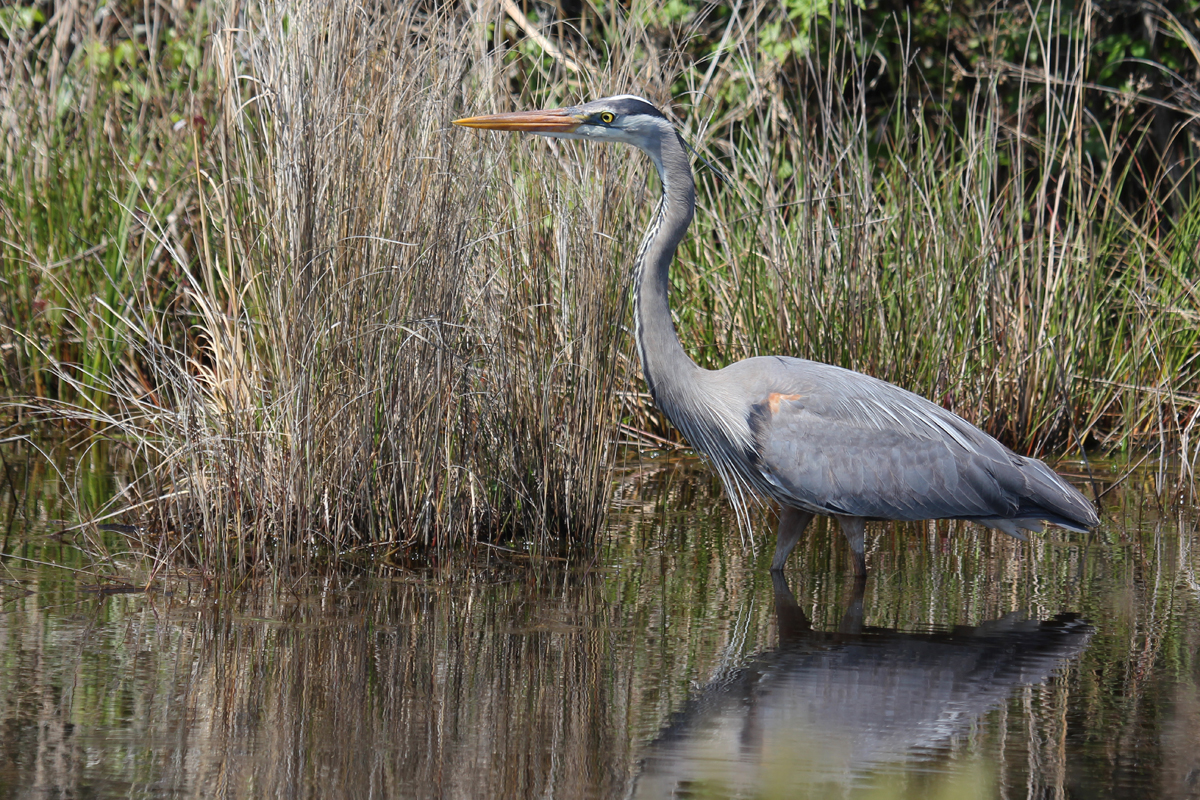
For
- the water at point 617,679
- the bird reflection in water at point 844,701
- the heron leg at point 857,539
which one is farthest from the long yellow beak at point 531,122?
the bird reflection in water at point 844,701

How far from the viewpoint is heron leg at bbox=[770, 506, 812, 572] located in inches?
210

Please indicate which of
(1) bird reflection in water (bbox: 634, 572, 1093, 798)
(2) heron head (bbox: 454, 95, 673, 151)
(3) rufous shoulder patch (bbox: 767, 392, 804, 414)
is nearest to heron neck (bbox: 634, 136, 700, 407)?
(2) heron head (bbox: 454, 95, 673, 151)

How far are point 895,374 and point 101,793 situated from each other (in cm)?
493

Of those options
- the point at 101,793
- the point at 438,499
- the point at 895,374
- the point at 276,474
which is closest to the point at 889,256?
the point at 895,374

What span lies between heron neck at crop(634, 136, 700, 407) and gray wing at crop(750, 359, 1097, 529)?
370 millimetres

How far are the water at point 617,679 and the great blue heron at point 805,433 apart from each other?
0.91 feet

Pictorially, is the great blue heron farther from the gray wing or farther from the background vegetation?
the background vegetation

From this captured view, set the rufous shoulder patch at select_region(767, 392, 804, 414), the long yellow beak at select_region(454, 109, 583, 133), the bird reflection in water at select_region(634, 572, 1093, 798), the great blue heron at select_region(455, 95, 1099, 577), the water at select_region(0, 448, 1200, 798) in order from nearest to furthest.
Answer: the water at select_region(0, 448, 1200, 798) → the bird reflection in water at select_region(634, 572, 1093, 798) → the long yellow beak at select_region(454, 109, 583, 133) → the great blue heron at select_region(455, 95, 1099, 577) → the rufous shoulder patch at select_region(767, 392, 804, 414)

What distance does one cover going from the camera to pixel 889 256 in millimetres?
7297

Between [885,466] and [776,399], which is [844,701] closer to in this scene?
[885,466]

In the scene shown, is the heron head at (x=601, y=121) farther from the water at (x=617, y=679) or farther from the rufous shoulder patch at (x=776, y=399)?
the water at (x=617, y=679)

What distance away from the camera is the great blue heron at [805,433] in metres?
5.21

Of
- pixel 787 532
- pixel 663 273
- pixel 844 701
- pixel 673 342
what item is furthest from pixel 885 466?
pixel 844 701

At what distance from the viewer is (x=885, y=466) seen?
17.2 ft
